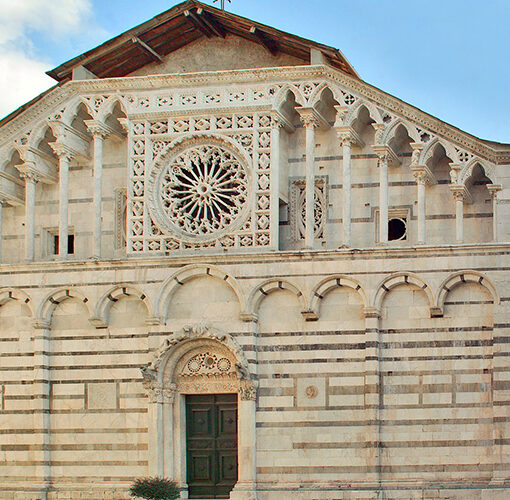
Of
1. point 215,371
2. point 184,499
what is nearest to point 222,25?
point 215,371

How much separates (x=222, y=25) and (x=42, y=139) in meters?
3.67

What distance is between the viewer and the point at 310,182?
75.2ft

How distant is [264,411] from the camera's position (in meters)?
22.6

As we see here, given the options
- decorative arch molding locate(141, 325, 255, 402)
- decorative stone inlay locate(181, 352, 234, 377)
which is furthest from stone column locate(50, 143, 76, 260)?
decorative stone inlay locate(181, 352, 234, 377)

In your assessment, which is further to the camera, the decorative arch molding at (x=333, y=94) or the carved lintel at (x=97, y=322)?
the carved lintel at (x=97, y=322)

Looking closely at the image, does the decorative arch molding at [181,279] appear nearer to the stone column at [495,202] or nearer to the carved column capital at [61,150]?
the carved column capital at [61,150]

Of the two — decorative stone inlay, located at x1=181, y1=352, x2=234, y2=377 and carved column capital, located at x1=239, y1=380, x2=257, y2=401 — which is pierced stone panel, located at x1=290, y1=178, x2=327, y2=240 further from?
carved column capital, located at x1=239, y1=380, x2=257, y2=401

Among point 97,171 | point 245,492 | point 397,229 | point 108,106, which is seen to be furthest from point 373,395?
point 108,106

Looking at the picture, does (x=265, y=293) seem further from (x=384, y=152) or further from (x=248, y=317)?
(x=384, y=152)

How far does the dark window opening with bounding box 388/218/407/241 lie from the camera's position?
23.2 m

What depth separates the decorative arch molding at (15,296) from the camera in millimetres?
23828

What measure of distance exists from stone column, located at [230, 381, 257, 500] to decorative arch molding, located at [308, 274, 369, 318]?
155cm

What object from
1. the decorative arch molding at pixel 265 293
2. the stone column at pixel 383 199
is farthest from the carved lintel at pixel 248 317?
→ the stone column at pixel 383 199

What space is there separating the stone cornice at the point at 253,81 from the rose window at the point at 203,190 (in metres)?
1.18
